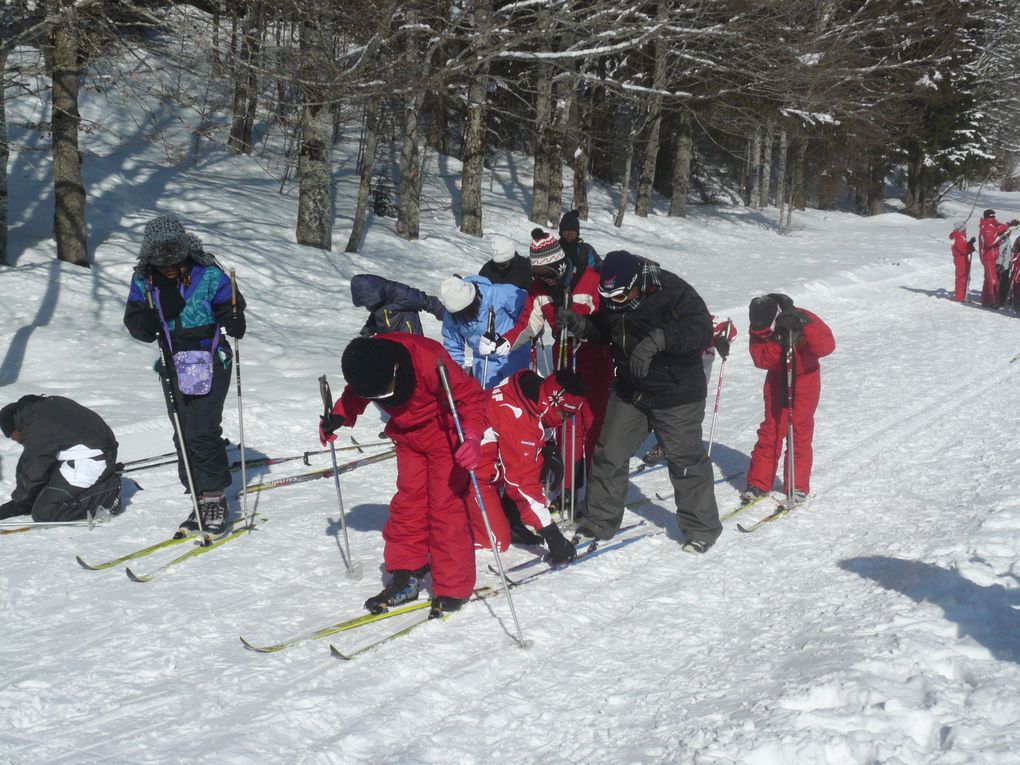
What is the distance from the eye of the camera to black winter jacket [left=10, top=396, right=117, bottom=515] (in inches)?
238

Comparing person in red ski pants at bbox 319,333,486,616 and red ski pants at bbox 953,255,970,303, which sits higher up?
red ski pants at bbox 953,255,970,303

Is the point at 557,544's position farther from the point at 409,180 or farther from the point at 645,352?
the point at 409,180

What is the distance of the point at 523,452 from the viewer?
5.42m

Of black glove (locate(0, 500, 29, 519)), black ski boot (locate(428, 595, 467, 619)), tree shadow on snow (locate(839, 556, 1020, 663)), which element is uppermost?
tree shadow on snow (locate(839, 556, 1020, 663))

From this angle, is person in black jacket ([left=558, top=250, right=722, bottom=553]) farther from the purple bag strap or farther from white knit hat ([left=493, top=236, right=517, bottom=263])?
the purple bag strap

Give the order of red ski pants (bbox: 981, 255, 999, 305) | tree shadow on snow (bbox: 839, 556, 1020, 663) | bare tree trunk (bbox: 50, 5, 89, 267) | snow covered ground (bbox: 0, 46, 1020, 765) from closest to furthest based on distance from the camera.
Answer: snow covered ground (bbox: 0, 46, 1020, 765)
tree shadow on snow (bbox: 839, 556, 1020, 663)
bare tree trunk (bbox: 50, 5, 89, 267)
red ski pants (bbox: 981, 255, 999, 305)

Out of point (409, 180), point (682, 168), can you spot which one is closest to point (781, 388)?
point (409, 180)

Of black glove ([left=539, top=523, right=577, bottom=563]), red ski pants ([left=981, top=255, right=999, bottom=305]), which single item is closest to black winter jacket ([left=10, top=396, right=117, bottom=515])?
black glove ([left=539, top=523, right=577, bottom=563])

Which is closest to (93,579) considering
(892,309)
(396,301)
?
(396,301)

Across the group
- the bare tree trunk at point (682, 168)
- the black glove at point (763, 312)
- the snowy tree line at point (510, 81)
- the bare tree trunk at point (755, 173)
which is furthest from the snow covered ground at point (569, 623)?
the bare tree trunk at point (755, 173)

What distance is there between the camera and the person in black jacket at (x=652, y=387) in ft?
17.3

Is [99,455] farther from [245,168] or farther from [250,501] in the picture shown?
[245,168]

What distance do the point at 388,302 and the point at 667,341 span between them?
280 centimetres

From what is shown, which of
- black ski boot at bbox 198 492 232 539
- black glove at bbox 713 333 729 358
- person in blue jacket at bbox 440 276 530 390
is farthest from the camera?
black glove at bbox 713 333 729 358
